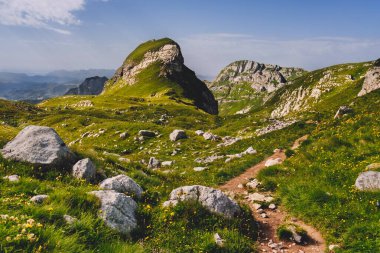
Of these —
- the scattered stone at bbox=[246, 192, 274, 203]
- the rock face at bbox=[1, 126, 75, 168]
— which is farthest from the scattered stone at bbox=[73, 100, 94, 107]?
the scattered stone at bbox=[246, 192, 274, 203]

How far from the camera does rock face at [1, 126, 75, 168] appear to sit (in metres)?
11.8

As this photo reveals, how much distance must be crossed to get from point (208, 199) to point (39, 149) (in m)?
7.08

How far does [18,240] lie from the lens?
18.1 ft

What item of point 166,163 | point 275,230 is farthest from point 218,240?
point 166,163

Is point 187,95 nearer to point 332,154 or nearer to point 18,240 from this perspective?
point 332,154

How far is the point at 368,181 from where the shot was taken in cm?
1186

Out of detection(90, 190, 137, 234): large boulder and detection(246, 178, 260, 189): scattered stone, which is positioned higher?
detection(90, 190, 137, 234): large boulder

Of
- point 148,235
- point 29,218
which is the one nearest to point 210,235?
point 148,235

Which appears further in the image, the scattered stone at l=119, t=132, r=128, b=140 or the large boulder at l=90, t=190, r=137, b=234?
the scattered stone at l=119, t=132, r=128, b=140

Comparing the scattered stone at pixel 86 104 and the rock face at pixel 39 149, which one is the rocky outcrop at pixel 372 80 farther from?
the scattered stone at pixel 86 104

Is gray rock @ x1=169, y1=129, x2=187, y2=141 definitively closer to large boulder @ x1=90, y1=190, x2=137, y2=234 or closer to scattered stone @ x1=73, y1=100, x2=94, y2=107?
large boulder @ x1=90, y1=190, x2=137, y2=234

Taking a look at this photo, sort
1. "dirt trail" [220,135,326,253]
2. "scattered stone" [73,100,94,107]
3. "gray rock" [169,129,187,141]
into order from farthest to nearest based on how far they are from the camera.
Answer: "scattered stone" [73,100,94,107] < "gray rock" [169,129,187,141] < "dirt trail" [220,135,326,253]

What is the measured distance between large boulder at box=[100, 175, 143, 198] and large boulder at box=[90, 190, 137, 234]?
131cm

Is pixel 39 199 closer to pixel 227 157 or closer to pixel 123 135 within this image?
pixel 227 157
